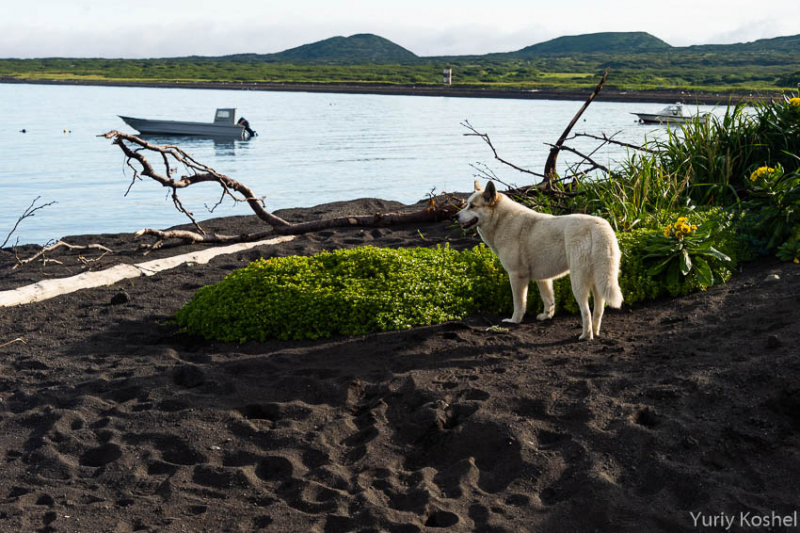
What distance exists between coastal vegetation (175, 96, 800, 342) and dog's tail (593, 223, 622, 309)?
1.64m

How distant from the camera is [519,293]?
784 centimetres

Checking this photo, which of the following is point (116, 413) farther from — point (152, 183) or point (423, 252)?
point (152, 183)

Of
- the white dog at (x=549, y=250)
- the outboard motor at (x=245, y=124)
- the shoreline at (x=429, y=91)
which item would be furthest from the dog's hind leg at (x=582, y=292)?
the shoreline at (x=429, y=91)

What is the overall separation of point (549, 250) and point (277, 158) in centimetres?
2781

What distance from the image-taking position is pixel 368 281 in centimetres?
843

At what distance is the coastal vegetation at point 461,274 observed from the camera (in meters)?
8.10

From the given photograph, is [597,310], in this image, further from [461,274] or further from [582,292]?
[461,274]

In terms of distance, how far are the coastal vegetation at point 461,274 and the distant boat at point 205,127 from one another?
1360 inches

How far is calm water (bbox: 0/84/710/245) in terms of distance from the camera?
21.0m

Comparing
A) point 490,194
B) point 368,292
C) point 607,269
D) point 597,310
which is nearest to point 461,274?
point 368,292

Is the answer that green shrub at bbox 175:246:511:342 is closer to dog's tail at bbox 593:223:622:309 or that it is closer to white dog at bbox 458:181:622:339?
white dog at bbox 458:181:622:339

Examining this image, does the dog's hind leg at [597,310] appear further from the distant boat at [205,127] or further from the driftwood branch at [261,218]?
the distant boat at [205,127]

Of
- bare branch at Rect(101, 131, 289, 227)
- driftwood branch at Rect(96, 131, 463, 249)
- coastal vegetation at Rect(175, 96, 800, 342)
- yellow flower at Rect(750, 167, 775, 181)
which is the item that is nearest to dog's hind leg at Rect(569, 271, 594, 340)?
coastal vegetation at Rect(175, 96, 800, 342)

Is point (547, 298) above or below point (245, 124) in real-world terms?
below
